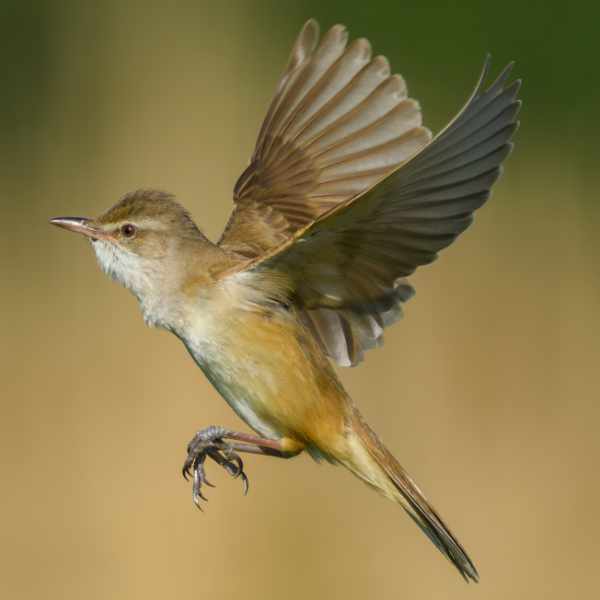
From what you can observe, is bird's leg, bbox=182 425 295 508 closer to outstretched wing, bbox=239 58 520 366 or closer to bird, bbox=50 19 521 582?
bird, bbox=50 19 521 582

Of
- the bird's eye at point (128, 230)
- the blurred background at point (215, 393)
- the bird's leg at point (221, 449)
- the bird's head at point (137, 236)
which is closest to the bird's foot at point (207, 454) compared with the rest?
the bird's leg at point (221, 449)

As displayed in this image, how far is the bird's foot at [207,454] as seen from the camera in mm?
3469

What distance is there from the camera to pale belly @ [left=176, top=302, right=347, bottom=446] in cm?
345

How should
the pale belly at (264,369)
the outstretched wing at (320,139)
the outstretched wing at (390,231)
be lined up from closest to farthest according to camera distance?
the outstretched wing at (390,231), the pale belly at (264,369), the outstretched wing at (320,139)

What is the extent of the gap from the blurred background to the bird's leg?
1.93 m

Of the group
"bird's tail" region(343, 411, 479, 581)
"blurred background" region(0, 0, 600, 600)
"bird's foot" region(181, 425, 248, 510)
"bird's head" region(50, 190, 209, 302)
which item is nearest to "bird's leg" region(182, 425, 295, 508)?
"bird's foot" region(181, 425, 248, 510)

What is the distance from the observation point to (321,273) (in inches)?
136

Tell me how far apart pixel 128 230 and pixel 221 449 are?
60cm

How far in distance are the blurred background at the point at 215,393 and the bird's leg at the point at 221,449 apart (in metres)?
1.93

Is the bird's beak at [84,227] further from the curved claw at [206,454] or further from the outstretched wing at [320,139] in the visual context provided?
the curved claw at [206,454]

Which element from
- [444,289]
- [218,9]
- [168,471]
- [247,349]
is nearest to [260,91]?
[218,9]

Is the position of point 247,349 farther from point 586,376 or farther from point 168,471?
point 586,376

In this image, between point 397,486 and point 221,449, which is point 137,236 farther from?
point 397,486

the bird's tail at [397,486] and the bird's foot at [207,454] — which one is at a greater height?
the bird's foot at [207,454]
